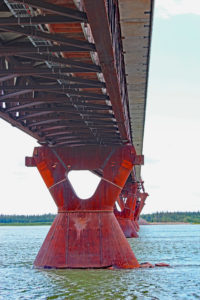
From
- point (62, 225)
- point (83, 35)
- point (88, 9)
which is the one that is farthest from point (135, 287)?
point (88, 9)

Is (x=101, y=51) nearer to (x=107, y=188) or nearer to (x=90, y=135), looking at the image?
(x=90, y=135)

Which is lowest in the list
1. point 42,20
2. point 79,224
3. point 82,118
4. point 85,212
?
point 79,224

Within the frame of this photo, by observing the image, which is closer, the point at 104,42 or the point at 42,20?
the point at 42,20

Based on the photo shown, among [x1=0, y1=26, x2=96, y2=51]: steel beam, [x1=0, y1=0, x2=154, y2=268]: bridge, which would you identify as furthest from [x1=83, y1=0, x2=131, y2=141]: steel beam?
[x1=0, y1=26, x2=96, y2=51]: steel beam

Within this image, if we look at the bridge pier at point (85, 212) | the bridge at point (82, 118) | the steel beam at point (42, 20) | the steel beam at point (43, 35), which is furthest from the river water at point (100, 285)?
the steel beam at point (42, 20)

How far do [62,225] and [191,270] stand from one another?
7.51 metres

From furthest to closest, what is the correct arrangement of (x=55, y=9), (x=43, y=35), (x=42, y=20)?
1. (x=43, y=35)
2. (x=42, y=20)
3. (x=55, y=9)

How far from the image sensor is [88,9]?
29.2 feet

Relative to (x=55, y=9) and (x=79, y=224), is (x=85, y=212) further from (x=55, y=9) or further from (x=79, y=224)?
(x=55, y=9)

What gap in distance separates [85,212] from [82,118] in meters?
6.75

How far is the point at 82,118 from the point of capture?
20.0 meters

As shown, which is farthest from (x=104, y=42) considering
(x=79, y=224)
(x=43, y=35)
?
(x=79, y=224)

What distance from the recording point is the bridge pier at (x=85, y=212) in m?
23.8

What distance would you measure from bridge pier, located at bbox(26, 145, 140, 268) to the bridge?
47 millimetres
